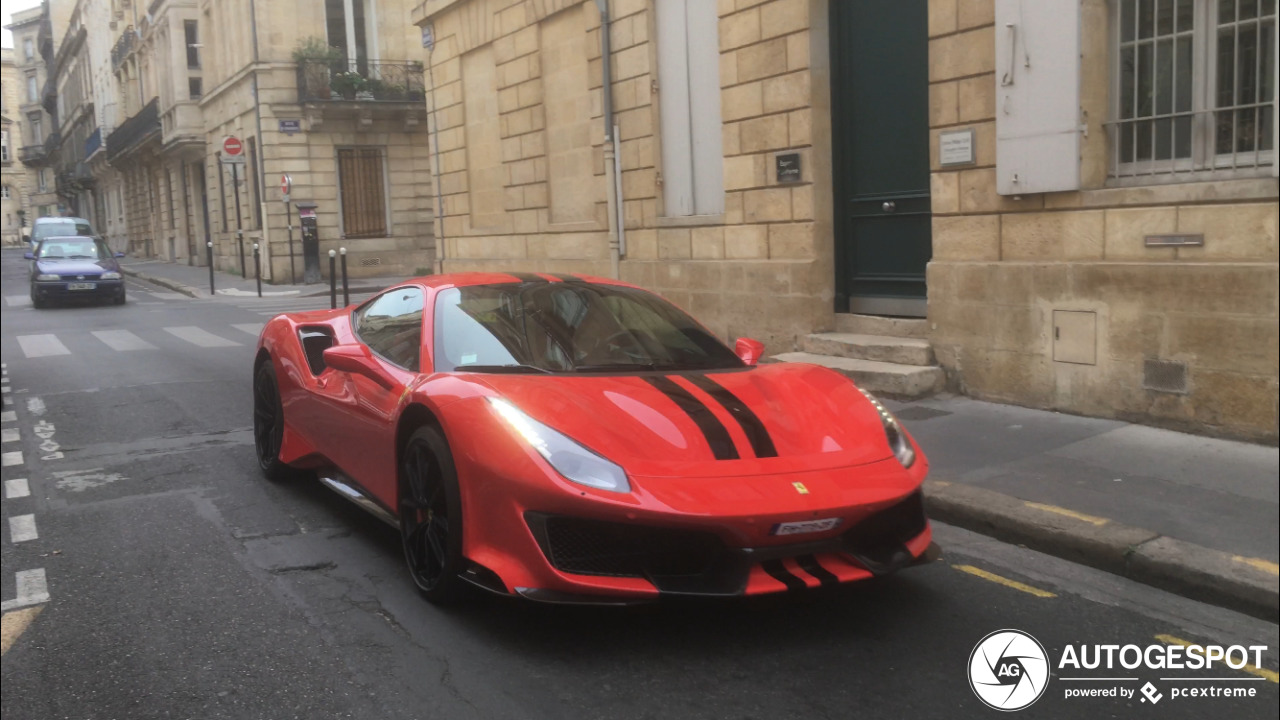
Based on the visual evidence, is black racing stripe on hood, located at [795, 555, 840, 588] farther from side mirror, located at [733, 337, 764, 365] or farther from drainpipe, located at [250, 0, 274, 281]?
drainpipe, located at [250, 0, 274, 281]

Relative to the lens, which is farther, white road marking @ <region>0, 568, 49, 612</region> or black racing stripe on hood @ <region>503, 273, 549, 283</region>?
black racing stripe on hood @ <region>503, 273, 549, 283</region>

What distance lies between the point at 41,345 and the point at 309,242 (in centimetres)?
1370

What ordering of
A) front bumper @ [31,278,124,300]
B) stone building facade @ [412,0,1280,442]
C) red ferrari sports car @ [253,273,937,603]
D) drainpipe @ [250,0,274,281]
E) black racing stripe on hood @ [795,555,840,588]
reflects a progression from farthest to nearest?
drainpipe @ [250,0,274,281] < front bumper @ [31,278,124,300] < stone building facade @ [412,0,1280,442] < black racing stripe on hood @ [795,555,840,588] < red ferrari sports car @ [253,273,937,603]

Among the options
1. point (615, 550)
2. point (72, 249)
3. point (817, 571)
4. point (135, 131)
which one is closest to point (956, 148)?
point (817, 571)

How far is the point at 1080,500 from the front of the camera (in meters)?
5.34

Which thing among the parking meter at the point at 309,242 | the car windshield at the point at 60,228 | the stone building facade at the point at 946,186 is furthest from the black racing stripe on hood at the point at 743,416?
the car windshield at the point at 60,228

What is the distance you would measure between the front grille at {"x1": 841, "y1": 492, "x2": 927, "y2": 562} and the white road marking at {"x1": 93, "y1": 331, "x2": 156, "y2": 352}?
→ 12.1m

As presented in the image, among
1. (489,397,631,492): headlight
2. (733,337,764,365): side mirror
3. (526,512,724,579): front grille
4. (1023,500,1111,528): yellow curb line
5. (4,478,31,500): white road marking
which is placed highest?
(733,337,764,365): side mirror

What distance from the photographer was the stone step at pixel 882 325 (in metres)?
8.95

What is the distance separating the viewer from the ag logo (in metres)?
3.43

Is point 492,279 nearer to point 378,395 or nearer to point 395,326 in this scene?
point 395,326

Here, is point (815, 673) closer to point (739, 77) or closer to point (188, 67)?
point (739, 77)

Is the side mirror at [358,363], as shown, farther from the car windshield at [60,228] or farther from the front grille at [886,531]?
the car windshield at [60,228]

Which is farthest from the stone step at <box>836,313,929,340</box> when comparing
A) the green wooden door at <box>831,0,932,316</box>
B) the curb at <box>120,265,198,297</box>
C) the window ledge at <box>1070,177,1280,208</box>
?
the curb at <box>120,265,198,297</box>
